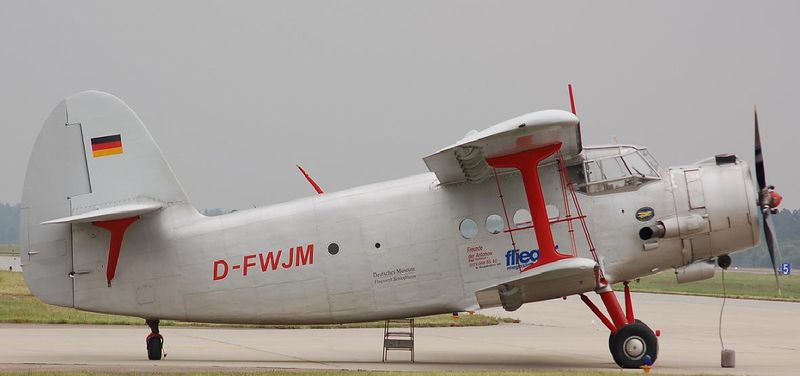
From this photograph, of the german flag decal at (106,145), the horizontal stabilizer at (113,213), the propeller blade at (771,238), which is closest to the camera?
the horizontal stabilizer at (113,213)

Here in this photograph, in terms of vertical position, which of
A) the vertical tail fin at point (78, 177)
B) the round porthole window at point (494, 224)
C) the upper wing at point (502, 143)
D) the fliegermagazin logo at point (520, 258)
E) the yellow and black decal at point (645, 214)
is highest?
the vertical tail fin at point (78, 177)

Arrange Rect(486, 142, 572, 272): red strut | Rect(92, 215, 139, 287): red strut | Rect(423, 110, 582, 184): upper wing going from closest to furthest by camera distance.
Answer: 1. Rect(423, 110, 582, 184): upper wing
2. Rect(486, 142, 572, 272): red strut
3. Rect(92, 215, 139, 287): red strut

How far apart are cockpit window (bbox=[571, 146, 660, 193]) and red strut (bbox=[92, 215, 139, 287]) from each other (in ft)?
25.6

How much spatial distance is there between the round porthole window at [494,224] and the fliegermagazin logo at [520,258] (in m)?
0.42

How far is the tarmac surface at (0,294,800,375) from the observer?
1634 cm

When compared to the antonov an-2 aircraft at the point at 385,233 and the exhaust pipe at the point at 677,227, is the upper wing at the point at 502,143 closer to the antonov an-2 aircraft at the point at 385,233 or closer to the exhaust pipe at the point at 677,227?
the antonov an-2 aircraft at the point at 385,233

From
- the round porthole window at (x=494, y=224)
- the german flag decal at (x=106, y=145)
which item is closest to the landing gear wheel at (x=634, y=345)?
the round porthole window at (x=494, y=224)

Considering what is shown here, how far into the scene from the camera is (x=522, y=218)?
1647 cm

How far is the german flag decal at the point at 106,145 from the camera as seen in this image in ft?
57.2

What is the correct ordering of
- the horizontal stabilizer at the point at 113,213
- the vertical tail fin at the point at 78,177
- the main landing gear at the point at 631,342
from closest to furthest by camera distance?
the main landing gear at the point at 631,342 < the horizontal stabilizer at the point at 113,213 < the vertical tail fin at the point at 78,177

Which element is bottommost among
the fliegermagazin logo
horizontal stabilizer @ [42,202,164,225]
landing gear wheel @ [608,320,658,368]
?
landing gear wheel @ [608,320,658,368]

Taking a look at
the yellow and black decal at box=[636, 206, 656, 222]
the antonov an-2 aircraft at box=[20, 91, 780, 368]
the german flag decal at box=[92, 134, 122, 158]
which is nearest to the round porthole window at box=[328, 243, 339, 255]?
the antonov an-2 aircraft at box=[20, 91, 780, 368]

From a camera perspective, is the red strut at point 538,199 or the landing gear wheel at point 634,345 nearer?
the red strut at point 538,199

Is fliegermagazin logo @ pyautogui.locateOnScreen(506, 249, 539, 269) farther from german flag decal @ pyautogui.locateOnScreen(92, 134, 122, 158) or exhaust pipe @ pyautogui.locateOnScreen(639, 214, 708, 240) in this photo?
german flag decal @ pyautogui.locateOnScreen(92, 134, 122, 158)
